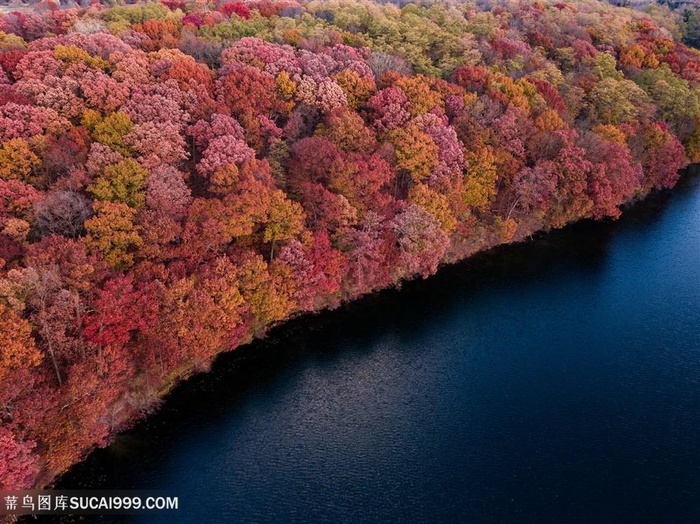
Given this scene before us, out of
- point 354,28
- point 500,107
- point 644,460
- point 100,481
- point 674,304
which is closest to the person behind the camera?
point 100,481

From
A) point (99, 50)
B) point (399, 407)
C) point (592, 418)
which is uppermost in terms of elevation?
point (99, 50)

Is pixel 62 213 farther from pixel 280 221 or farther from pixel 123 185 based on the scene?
pixel 280 221

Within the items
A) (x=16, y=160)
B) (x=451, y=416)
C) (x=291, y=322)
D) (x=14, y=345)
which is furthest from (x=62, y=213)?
(x=451, y=416)

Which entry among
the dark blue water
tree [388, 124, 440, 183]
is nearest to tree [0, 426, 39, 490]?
the dark blue water

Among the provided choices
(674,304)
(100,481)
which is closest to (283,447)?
(100,481)

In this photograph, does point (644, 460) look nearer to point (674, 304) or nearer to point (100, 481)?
point (674, 304)

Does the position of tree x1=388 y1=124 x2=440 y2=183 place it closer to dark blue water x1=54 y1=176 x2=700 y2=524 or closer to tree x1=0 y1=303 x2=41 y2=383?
dark blue water x1=54 y1=176 x2=700 y2=524
